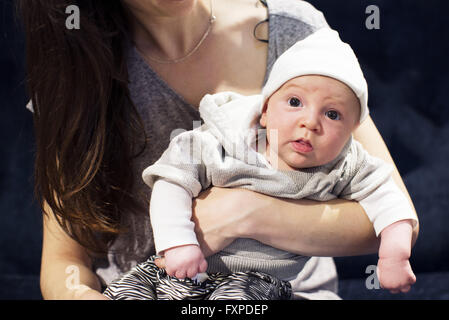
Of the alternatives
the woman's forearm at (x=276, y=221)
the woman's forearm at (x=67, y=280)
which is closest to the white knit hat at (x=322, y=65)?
the woman's forearm at (x=276, y=221)

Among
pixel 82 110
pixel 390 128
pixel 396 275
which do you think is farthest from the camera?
pixel 390 128

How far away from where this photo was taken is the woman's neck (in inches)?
39.2

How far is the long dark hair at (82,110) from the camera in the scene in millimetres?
908

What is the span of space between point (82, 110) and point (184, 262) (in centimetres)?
32

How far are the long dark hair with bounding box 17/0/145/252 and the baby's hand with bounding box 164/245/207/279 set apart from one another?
0.22m

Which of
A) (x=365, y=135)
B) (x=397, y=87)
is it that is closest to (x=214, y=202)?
(x=365, y=135)

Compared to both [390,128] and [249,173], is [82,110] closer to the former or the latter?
[249,173]

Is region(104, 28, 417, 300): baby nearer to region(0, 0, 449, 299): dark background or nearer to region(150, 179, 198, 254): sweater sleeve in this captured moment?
region(150, 179, 198, 254): sweater sleeve

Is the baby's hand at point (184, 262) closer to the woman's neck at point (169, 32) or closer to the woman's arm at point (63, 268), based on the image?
the woman's arm at point (63, 268)

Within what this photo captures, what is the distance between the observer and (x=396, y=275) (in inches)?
29.5

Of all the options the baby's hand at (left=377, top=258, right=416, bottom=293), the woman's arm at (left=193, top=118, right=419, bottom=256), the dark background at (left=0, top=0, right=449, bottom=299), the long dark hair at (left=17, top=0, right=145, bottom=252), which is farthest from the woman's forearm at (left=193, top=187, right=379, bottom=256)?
the dark background at (left=0, top=0, right=449, bottom=299)

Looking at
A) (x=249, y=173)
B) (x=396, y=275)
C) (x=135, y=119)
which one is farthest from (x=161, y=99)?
(x=396, y=275)

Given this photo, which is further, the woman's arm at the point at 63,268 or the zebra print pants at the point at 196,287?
the woman's arm at the point at 63,268

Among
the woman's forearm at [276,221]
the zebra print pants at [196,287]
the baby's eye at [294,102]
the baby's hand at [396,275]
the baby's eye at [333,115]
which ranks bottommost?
the zebra print pants at [196,287]
